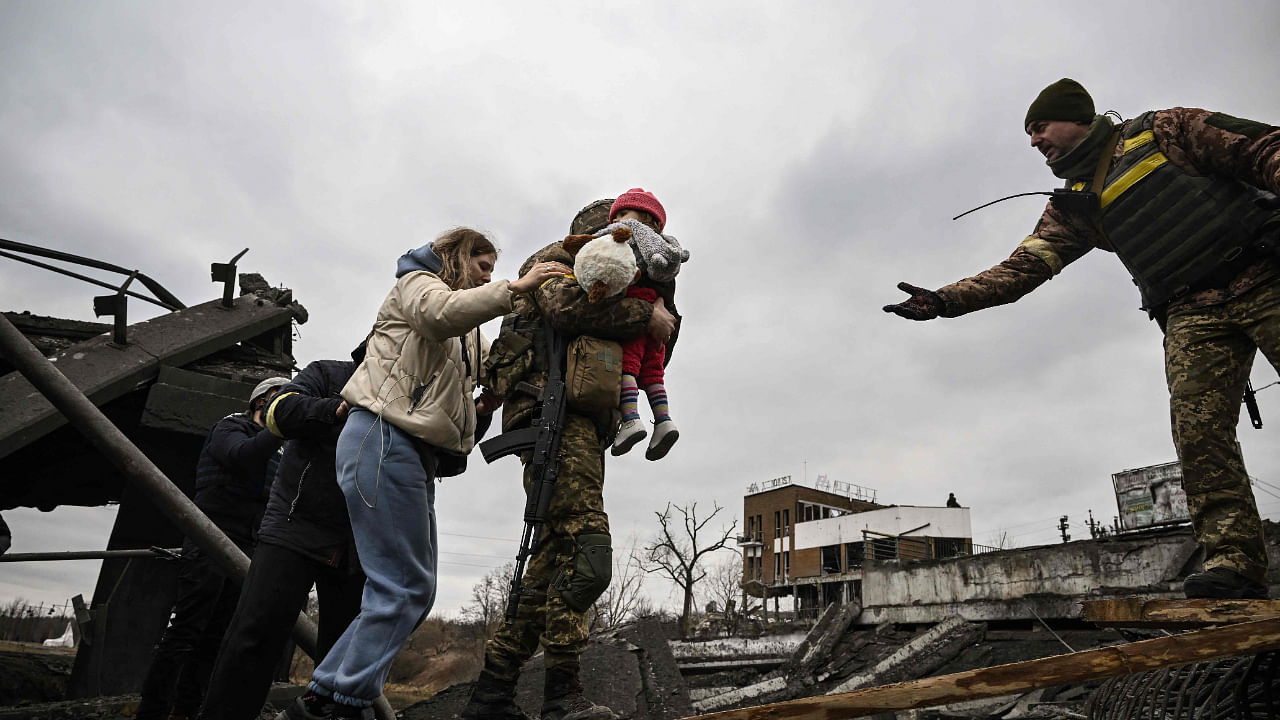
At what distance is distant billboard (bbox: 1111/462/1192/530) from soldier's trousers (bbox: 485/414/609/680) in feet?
66.4

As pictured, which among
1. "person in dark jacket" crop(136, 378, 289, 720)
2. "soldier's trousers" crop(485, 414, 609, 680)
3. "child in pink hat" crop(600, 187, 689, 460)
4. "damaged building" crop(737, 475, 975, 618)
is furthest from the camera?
"damaged building" crop(737, 475, 975, 618)

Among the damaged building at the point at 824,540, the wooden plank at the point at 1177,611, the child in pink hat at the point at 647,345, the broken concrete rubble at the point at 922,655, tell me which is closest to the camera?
the wooden plank at the point at 1177,611

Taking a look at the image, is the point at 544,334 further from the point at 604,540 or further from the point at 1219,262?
the point at 1219,262

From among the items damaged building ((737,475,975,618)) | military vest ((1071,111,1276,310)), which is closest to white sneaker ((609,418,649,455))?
military vest ((1071,111,1276,310))

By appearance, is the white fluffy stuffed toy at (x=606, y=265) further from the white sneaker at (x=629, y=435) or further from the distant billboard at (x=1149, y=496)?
the distant billboard at (x=1149, y=496)

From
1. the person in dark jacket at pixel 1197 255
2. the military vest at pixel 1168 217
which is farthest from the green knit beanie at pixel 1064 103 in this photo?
the military vest at pixel 1168 217

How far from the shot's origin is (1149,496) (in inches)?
757

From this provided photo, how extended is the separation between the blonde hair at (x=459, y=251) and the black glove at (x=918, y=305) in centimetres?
193

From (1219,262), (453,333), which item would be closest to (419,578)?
(453,333)

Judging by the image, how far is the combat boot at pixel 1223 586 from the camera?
2.63 m

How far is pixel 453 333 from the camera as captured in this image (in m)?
2.50

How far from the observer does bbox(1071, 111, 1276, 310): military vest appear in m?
2.92

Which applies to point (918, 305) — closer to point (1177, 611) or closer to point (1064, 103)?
point (1064, 103)

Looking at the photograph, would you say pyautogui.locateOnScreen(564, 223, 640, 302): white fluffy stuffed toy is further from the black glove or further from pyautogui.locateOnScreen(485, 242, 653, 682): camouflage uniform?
the black glove
